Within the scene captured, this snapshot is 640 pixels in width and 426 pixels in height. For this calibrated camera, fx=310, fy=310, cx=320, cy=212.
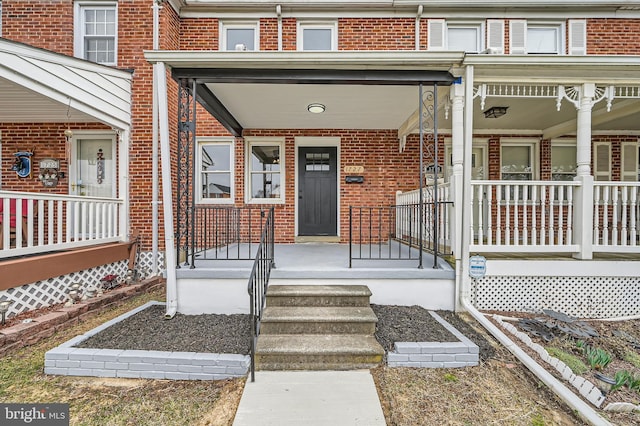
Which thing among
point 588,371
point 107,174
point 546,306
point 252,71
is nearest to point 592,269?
point 546,306

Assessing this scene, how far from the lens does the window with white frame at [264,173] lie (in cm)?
724

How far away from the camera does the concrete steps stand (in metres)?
2.94

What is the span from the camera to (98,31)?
6.50m

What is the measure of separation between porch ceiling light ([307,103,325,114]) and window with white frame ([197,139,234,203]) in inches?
95.6

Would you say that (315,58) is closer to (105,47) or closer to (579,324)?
(579,324)

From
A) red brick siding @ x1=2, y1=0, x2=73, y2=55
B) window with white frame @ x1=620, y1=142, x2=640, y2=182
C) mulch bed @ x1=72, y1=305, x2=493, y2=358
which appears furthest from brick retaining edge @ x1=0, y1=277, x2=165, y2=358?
window with white frame @ x1=620, y1=142, x2=640, y2=182

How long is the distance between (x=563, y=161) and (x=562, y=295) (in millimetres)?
4701

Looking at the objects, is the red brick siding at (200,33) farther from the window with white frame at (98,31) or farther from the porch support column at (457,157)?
the porch support column at (457,157)

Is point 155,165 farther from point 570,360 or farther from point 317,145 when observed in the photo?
point 570,360

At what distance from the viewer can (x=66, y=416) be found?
2348mm

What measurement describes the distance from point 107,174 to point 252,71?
4436 mm

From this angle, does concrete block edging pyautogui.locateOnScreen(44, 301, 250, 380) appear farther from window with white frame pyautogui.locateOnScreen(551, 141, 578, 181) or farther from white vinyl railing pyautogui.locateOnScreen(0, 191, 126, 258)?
window with white frame pyautogui.locateOnScreen(551, 141, 578, 181)

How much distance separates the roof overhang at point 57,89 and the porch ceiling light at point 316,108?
142 inches

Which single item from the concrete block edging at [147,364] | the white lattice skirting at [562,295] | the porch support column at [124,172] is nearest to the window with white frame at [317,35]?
the porch support column at [124,172]
